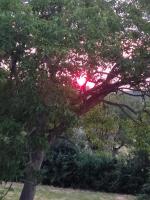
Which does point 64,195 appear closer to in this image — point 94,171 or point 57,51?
point 94,171

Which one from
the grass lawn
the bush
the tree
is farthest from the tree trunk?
the bush

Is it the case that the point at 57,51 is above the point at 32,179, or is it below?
above

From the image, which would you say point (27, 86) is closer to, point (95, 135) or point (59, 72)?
point (59, 72)

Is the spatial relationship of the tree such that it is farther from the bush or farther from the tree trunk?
Answer: the bush

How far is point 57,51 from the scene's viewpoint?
5.70 meters

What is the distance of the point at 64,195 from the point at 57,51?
424 inches

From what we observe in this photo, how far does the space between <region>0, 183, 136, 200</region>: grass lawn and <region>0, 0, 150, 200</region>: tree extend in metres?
8.09

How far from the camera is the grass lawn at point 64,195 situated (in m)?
15.1

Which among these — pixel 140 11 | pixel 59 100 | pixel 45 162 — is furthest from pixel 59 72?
pixel 45 162

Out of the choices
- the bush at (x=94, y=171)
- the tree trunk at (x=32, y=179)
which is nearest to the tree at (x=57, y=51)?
the tree trunk at (x=32, y=179)

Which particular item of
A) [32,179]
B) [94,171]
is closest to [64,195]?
[94,171]

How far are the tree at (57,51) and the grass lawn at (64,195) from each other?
809cm

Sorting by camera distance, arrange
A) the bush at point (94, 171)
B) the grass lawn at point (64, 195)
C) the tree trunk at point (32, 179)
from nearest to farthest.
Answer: the tree trunk at point (32, 179) < the grass lawn at point (64, 195) < the bush at point (94, 171)

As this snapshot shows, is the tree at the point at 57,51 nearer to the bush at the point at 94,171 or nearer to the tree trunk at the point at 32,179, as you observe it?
the tree trunk at the point at 32,179
